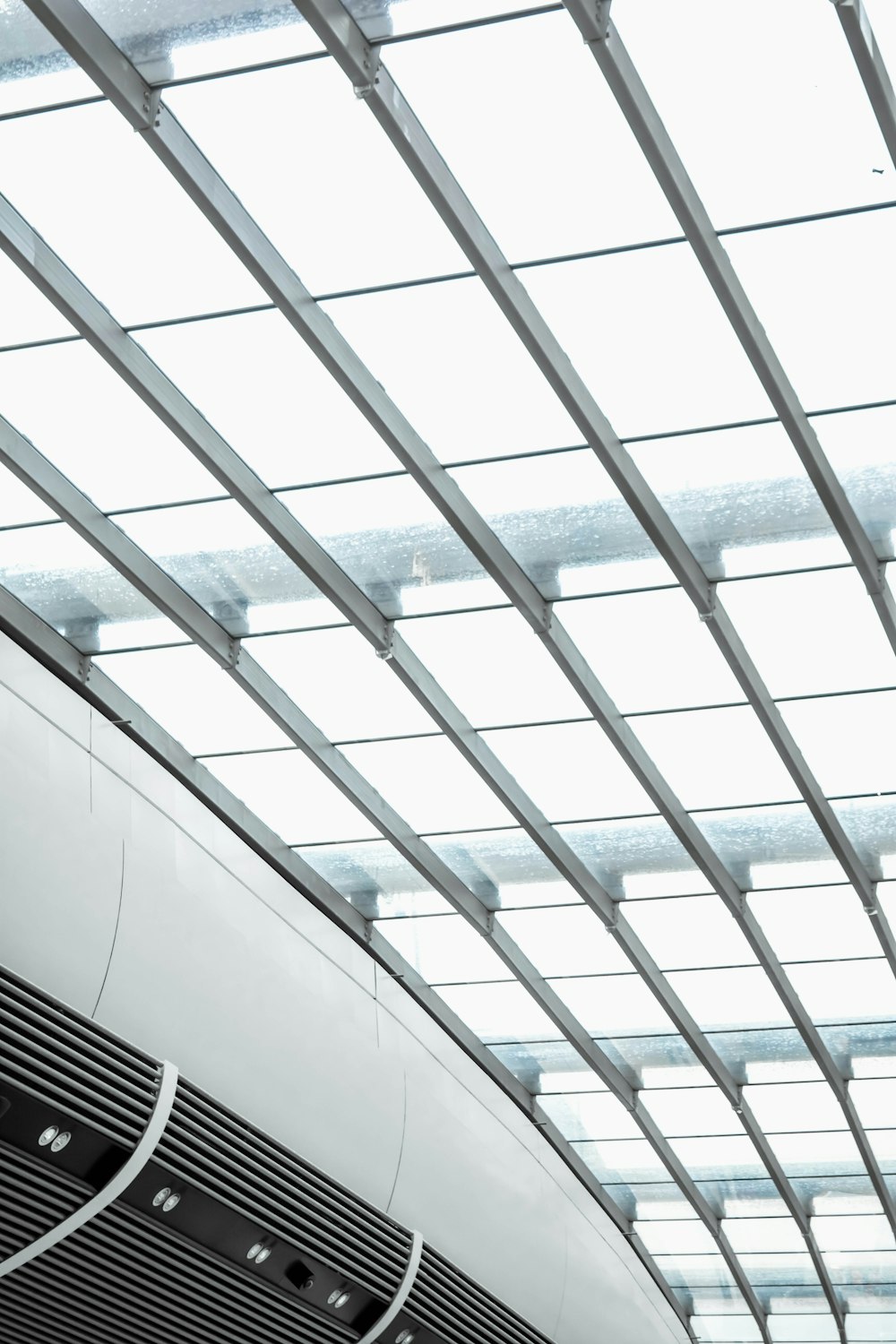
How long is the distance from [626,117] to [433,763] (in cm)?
1026

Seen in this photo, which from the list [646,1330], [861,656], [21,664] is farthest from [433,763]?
[646,1330]

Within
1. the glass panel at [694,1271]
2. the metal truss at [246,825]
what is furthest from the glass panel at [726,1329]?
the metal truss at [246,825]

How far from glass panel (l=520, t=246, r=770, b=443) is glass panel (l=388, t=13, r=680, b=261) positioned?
1.19 ft

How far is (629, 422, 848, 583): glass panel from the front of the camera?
16.5 metres

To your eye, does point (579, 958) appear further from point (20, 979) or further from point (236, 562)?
point (20, 979)

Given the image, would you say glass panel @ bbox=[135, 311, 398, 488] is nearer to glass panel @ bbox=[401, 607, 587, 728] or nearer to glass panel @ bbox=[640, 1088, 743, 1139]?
glass panel @ bbox=[401, 607, 587, 728]

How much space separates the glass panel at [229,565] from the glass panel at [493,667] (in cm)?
117

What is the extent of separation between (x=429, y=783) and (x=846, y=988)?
26.8ft

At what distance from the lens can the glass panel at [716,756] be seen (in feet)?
68.4

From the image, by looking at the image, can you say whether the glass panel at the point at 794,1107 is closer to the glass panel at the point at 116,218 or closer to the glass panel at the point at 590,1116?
the glass panel at the point at 590,1116

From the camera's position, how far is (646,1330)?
29422 mm

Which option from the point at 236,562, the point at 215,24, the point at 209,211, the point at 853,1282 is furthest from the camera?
the point at 853,1282

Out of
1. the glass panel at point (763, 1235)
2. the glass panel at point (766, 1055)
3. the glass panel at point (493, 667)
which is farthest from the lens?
the glass panel at point (763, 1235)

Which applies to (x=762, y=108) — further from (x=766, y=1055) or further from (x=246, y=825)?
(x=766, y=1055)
